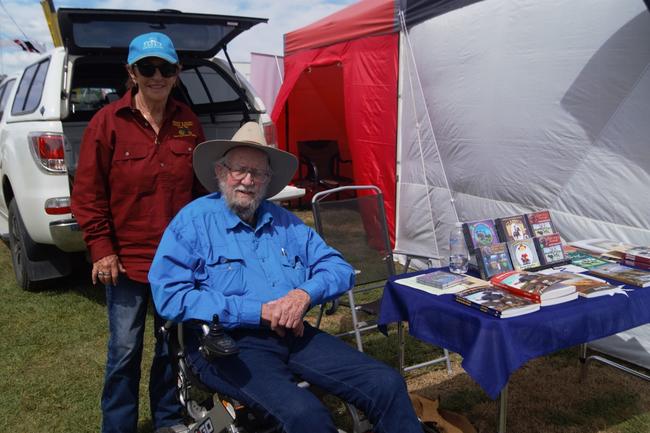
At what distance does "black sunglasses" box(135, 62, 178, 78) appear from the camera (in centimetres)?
227

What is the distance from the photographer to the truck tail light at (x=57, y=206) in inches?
139

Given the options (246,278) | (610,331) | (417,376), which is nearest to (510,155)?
(417,376)

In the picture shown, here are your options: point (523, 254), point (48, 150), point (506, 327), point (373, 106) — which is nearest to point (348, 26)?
point (373, 106)

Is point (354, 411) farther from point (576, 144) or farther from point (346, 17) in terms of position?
point (346, 17)

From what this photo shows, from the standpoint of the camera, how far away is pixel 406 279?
8.12ft

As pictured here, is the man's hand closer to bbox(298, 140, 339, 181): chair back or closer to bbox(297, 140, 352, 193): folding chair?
bbox(297, 140, 352, 193): folding chair

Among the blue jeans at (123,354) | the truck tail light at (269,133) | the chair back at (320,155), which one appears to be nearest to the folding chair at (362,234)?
the truck tail light at (269,133)

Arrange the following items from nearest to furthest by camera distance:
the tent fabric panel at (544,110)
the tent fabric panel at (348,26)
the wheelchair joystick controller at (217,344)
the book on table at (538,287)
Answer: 1. the wheelchair joystick controller at (217,344)
2. the book on table at (538,287)
3. the tent fabric panel at (544,110)
4. the tent fabric panel at (348,26)

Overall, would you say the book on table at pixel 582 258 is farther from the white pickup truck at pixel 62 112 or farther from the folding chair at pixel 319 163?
the folding chair at pixel 319 163

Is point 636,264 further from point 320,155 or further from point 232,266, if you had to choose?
point 320,155

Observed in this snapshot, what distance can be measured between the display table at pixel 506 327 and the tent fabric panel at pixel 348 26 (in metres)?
3.35

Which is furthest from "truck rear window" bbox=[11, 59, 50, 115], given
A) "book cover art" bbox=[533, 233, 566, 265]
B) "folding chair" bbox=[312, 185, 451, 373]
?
"book cover art" bbox=[533, 233, 566, 265]

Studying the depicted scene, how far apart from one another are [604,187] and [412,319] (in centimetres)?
175

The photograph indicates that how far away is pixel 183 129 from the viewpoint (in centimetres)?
244
